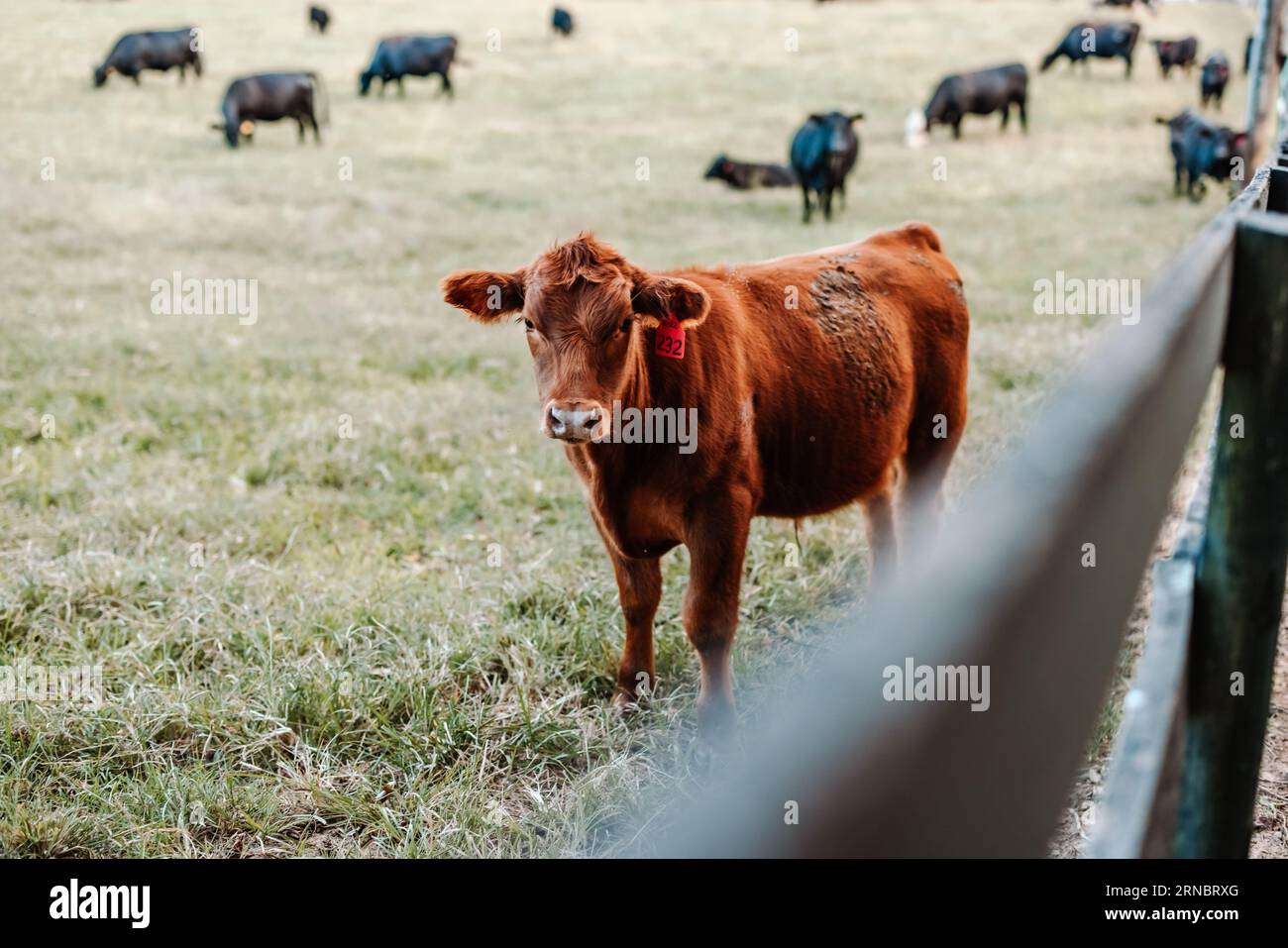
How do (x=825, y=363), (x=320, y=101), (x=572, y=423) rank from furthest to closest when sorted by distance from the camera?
1. (x=320, y=101)
2. (x=825, y=363)
3. (x=572, y=423)

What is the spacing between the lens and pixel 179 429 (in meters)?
7.60

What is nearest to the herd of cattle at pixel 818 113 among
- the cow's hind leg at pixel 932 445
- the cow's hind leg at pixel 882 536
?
the cow's hind leg at pixel 932 445

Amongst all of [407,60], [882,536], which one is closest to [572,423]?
[882,536]

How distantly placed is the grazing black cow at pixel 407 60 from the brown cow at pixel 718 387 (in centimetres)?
2681

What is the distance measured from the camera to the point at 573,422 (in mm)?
3551

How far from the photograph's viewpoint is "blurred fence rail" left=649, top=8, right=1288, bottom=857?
0.69 meters

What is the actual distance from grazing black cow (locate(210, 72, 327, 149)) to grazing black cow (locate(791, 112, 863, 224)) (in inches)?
434

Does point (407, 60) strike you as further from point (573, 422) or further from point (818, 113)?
point (573, 422)

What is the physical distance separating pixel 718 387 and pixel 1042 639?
3.38 m

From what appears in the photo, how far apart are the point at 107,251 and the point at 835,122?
11166 mm

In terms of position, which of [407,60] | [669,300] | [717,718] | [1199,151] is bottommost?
[717,718]
